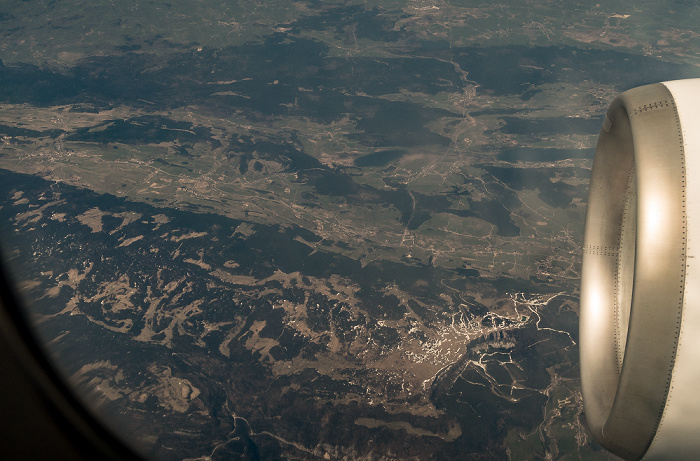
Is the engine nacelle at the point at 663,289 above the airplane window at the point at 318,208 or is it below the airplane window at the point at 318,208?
above

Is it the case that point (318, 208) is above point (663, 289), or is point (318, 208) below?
below

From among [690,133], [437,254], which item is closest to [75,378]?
[690,133]

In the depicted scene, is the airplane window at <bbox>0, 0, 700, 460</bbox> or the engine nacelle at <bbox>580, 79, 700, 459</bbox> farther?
the airplane window at <bbox>0, 0, 700, 460</bbox>

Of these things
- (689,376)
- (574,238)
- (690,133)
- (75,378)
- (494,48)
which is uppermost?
(690,133)

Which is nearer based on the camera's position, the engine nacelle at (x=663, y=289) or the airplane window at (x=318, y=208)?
the engine nacelle at (x=663, y=289)

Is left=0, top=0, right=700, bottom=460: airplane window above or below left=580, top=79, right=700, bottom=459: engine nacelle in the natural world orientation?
below

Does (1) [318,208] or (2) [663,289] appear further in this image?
(1) [318,208]

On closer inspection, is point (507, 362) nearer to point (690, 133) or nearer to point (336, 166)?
point (336, 166)

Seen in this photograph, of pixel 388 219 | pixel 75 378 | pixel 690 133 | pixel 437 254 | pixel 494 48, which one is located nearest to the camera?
pixel 75 378
